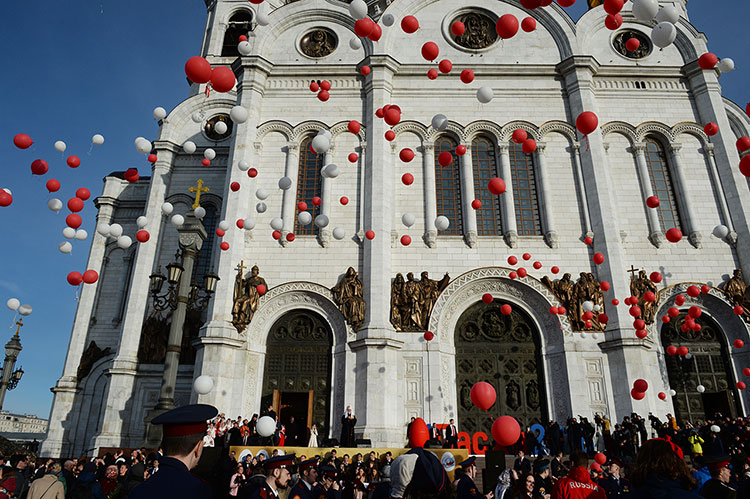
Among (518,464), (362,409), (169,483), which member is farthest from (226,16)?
(169,483)

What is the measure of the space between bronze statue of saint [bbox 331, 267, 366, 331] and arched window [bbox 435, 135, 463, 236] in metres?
4.18

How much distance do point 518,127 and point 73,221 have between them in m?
16.5

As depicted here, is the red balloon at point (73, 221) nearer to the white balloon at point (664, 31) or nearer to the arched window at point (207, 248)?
the arched window at point (207, 248)

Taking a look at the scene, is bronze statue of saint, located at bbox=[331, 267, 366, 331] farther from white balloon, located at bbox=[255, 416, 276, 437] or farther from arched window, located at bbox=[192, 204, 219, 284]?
arched window, located at bbox=[192, 204, 219, 284]

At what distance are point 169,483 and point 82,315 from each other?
77.3ft

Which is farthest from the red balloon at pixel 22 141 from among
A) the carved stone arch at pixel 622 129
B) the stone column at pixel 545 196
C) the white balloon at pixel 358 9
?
the carved stone arch at pixel 622 129

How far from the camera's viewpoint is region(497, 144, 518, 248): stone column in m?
18.3

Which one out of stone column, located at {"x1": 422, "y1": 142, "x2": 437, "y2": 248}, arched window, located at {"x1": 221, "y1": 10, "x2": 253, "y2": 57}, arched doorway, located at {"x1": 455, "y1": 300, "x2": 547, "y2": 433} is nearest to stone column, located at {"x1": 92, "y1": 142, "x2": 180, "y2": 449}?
arched window, located at {"x1": 221, "y1": 10, "x2": 253, "y2": 57}

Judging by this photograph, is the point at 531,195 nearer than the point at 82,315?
Yes

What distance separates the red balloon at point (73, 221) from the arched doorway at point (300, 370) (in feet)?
23.8

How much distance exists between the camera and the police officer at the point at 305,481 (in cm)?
412

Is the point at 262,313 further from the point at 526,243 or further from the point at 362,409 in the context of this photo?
the point at 526,243

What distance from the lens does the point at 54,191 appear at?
1351 centimetres

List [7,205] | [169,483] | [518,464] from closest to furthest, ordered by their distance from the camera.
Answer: [169,483] → [518,464] → [7,205]
